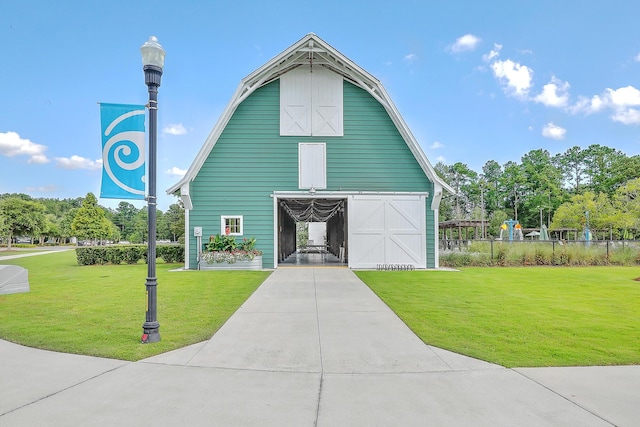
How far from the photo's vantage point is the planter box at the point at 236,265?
13.5 metres

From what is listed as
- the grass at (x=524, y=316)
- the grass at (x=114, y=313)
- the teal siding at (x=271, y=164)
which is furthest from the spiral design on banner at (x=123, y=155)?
the teal siding at (x=271, y=164)

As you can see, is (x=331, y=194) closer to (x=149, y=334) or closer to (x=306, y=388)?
(x=149, y=334)

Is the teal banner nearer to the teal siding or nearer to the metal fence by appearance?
the teal siding

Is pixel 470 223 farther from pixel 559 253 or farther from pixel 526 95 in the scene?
pixel 526 95

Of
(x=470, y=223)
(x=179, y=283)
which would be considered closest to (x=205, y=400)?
(x=179, y=283)

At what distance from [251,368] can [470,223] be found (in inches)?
1064

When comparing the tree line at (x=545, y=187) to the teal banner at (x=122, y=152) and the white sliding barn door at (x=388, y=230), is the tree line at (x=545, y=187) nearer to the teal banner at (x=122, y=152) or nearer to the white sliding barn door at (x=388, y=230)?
the white sliding barn door at (x=388, y=230)

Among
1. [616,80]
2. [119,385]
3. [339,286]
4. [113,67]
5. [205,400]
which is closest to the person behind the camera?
[205,400]

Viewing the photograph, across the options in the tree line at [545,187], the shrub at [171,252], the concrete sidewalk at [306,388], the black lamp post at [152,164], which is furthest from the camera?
the tree line at [545,187]

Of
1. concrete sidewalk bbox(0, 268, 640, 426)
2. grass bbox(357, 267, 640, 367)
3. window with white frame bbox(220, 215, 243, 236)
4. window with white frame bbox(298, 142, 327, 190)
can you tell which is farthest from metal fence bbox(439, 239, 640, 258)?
concrete sidewalk bbox(0, 268, 640, 426)

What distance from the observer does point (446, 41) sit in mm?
18031

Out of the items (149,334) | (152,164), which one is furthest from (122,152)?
(149,334)

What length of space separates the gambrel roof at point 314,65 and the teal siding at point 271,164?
0.29 m

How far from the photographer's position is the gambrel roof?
13055 mm
